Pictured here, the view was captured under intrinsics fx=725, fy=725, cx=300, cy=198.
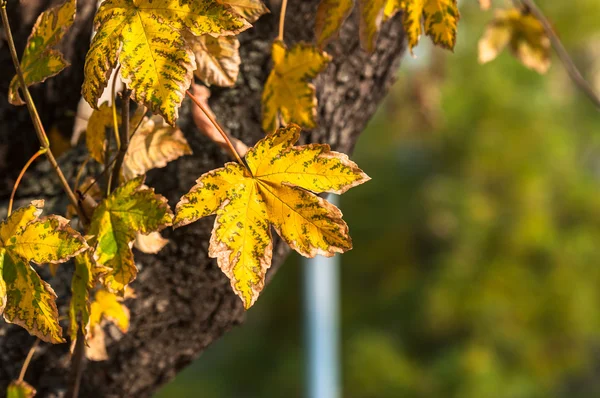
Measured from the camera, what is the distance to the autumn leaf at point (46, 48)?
49 centimetres

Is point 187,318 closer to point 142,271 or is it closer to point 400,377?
point 142,271

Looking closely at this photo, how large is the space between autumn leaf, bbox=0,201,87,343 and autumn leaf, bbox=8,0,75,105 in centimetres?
10

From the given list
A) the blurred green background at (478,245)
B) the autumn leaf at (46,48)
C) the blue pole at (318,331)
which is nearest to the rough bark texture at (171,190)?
the autumn leaf at (46,48)

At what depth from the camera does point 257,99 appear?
0.66m

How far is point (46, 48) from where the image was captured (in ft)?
1.66

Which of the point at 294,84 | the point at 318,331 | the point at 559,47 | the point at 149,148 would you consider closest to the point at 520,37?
the point at 559,47

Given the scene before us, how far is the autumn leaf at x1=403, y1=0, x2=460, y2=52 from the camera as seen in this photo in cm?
51

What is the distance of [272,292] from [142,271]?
4798 millimetres

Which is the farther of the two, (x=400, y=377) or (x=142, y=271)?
(x=400, y=377)

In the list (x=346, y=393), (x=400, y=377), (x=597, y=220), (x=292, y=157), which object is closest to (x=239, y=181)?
(x=292, y=157)

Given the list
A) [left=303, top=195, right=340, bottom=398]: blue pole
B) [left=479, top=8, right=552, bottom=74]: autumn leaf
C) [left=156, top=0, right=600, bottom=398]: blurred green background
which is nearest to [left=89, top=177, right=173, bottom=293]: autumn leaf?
[left=479, top=8, right=552, bottom=74]: autumn leaf

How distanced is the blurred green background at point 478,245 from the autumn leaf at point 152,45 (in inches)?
121

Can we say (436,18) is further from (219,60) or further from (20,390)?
(20,390)

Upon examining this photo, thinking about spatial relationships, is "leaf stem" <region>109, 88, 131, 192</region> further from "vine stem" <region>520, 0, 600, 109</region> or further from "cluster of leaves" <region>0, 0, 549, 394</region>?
"vine stem" <region>520, 0, 600, 109</region>
